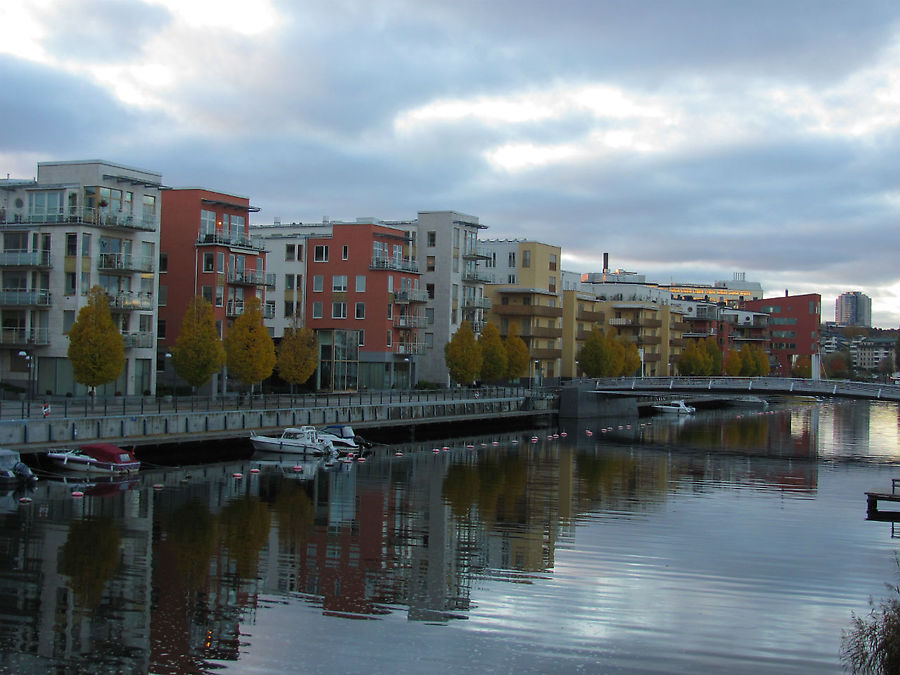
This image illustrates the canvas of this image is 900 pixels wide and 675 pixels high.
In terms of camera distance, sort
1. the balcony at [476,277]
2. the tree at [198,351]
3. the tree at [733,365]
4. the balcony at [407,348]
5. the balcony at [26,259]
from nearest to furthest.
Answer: the tree at [198,351]
the balcony at [26,259]
the balcony at [407,348]
the balcony at [476,277]
the tree at [733,365]

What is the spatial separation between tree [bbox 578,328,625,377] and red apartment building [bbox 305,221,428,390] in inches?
1189

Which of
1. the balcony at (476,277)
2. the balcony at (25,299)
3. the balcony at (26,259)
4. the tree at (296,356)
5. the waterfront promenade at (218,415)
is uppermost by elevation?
the balcony at (476,277)

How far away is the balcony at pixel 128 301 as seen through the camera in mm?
71688

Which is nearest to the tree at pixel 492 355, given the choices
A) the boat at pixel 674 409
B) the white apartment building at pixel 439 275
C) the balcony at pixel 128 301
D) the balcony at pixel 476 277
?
the white apartment building at pixel 439 275

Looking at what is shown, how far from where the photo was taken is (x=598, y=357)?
12406 cm

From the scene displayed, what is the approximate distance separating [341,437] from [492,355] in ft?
128

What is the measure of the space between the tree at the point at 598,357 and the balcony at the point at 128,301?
206 ft

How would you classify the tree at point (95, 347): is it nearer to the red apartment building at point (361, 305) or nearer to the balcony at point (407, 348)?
the red apartment building at point (361, 305)

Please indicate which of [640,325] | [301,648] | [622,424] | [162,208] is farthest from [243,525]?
[640,325]

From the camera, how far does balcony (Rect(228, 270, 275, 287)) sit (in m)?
81.4

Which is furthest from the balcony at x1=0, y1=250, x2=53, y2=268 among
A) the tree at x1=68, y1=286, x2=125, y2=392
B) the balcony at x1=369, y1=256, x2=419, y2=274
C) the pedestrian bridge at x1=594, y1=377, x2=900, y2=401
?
the pedestrian bridge at x1=594, y1=377, x2=900, y2=401

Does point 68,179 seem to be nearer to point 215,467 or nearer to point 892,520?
point 215,467

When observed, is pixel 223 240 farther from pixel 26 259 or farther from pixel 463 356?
pixel 463 356

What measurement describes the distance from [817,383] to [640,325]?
6156 cm
